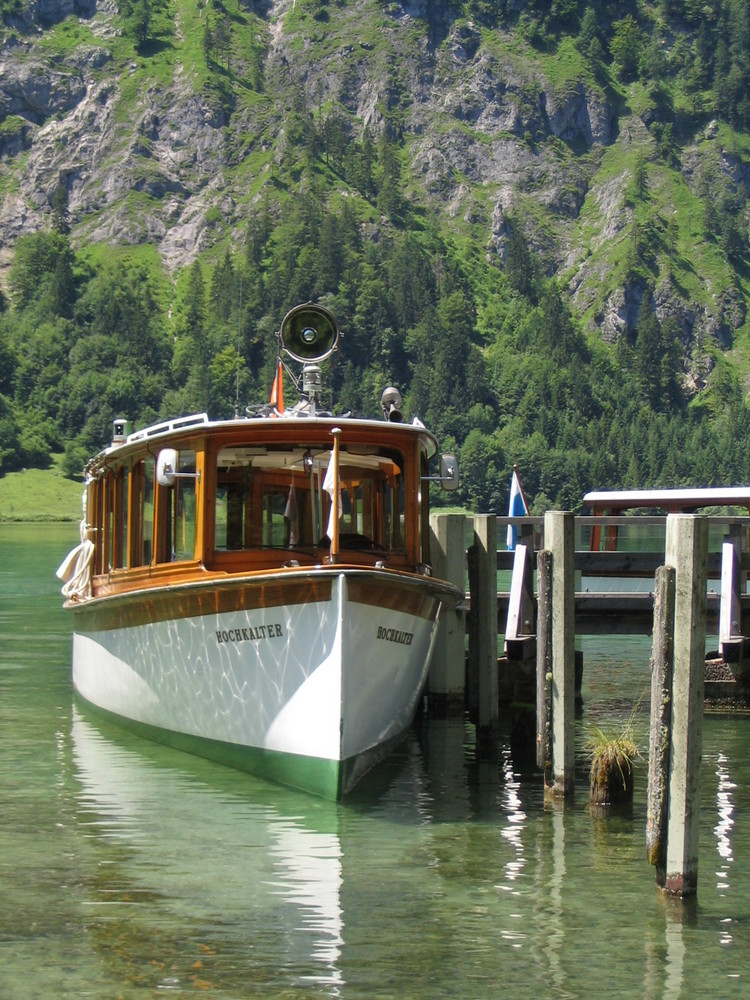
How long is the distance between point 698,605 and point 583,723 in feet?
33.6

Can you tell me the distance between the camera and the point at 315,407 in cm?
1908

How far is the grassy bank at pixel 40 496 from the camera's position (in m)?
168

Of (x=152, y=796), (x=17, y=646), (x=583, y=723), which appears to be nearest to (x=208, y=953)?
(x=152, y=796)

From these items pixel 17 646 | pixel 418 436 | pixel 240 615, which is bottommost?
pixel 17 646

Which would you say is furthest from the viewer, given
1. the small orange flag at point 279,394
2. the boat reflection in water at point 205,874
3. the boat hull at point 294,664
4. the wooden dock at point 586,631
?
the small orange flag at point 279,394

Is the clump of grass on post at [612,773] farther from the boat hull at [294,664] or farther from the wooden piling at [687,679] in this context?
the wooden piling at [687,679]

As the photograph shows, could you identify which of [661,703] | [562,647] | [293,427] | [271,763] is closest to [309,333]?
[293,427]

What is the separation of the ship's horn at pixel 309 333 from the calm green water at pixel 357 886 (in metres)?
5.03

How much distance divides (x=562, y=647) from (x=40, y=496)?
6558 inches

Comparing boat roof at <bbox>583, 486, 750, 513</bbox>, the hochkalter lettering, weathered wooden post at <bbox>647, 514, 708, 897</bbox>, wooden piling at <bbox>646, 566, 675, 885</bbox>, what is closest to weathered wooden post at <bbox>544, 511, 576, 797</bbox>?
the hochkalter lettering

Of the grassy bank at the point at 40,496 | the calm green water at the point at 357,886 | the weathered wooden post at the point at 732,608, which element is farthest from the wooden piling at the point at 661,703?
the grassy bank at the point at 40,496

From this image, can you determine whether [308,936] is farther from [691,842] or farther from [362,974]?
[691,842]

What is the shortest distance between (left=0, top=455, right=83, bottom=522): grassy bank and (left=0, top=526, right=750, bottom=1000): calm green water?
14496 centimetres

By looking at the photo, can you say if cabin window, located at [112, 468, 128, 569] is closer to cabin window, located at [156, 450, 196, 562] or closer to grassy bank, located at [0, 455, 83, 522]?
cabin window, located at [156, 450, 196, 562]
